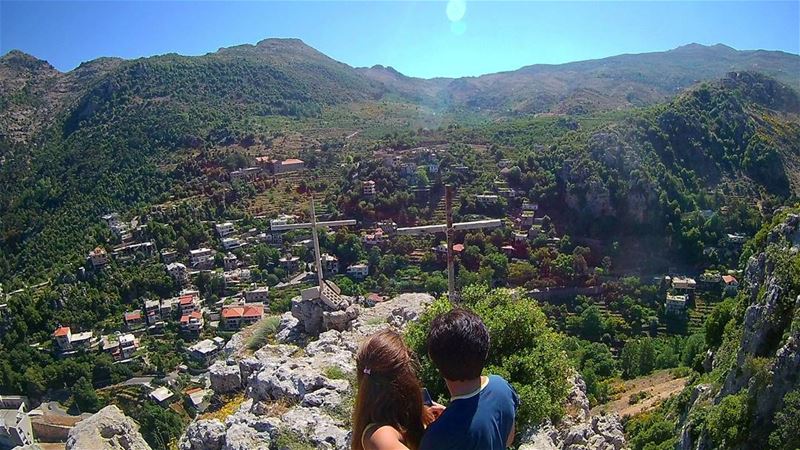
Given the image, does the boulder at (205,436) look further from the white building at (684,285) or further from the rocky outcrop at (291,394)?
the white building at (684,285)

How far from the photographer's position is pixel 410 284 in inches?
1505

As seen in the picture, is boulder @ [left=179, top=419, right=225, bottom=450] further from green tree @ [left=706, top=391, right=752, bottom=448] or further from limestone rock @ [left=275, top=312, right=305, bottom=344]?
green tree @ [left=706, top=391, right=752, bottom=448]

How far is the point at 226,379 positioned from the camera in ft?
39.8

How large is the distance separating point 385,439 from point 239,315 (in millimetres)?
37125

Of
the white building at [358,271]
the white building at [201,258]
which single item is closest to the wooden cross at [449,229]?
the white building at [358,271]

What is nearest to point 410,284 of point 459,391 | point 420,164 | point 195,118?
point 420,164

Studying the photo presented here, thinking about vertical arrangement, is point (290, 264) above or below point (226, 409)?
below

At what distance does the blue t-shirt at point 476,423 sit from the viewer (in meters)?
2.46

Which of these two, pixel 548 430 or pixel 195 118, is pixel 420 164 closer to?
pixel 195 118

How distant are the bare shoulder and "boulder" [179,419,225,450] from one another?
23.1 ft

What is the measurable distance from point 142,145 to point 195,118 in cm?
1106

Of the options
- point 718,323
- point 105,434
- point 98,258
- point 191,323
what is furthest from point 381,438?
point 98,258

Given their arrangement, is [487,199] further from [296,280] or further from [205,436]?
[205,436]

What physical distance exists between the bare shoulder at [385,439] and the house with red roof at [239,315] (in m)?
35.5
